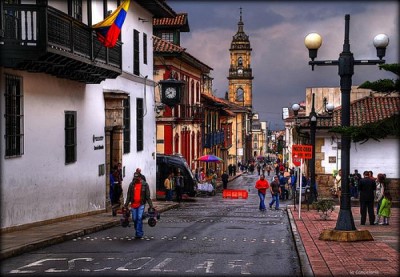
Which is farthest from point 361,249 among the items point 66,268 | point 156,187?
point 156,187

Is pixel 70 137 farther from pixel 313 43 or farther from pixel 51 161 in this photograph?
pixel 313 43

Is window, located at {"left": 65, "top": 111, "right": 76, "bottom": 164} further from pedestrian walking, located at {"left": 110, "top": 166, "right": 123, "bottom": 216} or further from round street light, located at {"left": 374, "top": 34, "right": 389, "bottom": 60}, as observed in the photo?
round street light, located at {"left": 374, "top": 34, "right": 389, "bottom": 60}

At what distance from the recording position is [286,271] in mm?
11492

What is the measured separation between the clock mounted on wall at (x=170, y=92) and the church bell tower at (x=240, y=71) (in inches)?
3194

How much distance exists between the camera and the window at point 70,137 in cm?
1950

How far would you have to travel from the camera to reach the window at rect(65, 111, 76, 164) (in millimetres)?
19500

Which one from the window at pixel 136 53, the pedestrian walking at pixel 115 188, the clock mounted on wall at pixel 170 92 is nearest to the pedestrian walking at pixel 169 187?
the clock mounted on wall at pixel 170 92

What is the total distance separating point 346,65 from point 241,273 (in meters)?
5.87

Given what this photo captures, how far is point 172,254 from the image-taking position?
13141mm

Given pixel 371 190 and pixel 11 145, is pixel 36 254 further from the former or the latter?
pixel 371 190

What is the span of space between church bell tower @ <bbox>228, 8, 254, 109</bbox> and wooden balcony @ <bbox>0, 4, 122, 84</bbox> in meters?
95.9

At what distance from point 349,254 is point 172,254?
308 centimetres

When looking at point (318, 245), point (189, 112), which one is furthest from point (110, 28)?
point (189, 112)

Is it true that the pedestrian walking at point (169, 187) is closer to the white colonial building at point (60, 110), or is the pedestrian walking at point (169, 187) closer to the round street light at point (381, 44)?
the white colonial building at point (60, 110)
